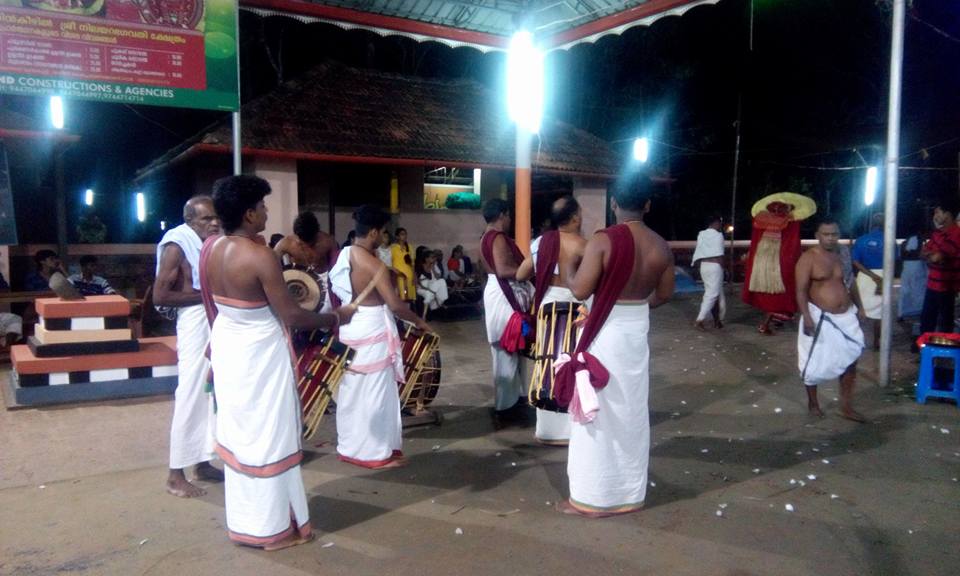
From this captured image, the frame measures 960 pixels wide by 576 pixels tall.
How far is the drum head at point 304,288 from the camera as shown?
457cm

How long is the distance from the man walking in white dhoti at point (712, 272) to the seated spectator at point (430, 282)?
4.06 m

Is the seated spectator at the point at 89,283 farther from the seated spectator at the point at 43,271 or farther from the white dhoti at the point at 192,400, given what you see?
the white dhoti at the point at 192,400

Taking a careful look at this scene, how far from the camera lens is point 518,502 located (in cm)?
438

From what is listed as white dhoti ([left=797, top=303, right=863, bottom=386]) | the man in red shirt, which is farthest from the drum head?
the man in red shirt

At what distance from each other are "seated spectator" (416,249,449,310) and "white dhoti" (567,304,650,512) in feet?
26.1

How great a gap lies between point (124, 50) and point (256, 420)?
5.07 m

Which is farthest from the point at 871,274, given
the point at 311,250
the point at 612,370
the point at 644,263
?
the point at 311,250

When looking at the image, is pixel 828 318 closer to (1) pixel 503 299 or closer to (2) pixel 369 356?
(1) pixel 503 299

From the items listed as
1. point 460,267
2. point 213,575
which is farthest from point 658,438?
point 460,267

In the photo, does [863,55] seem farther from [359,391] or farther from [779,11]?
[359,391]

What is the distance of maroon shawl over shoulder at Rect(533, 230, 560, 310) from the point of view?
17.4 ft

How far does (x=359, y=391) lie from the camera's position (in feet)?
16.5

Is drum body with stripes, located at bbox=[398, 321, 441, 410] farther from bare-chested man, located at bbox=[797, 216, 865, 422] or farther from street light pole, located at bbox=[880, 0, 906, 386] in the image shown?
street light pole, located at bbox=[880, 0, 906, 386]

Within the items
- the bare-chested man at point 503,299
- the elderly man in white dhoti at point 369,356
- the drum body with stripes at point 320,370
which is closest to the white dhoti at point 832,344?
the bare-chested man at point 503,299
